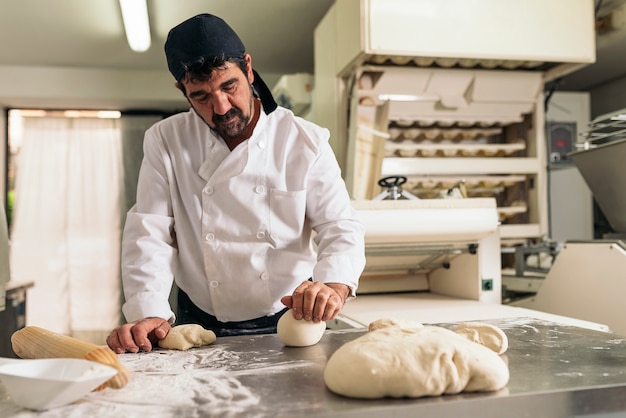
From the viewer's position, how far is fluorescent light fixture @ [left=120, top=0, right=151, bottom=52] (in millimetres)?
3494

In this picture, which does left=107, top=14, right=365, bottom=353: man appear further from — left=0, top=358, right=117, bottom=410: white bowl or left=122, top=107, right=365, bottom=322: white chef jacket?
left=0, top=358, right=117, bottom=410: white bowl

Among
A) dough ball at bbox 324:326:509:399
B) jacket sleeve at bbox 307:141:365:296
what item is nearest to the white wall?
jacket sleeve at bbox 307:141:365:296

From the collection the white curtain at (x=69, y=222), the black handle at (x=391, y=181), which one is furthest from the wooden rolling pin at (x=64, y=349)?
the white curtain at (x=69, y=222)

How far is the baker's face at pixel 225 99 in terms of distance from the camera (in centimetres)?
135

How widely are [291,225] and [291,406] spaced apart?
0.77 metres

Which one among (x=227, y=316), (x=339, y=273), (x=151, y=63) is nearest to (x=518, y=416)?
(x=339, y=273)

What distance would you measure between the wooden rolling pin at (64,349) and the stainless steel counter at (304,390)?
3 cm

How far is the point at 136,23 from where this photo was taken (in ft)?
12.4

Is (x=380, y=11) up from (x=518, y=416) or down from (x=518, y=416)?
up

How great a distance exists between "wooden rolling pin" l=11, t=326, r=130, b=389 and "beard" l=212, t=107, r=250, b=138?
2.03 feet

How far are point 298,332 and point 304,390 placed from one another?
30 cm

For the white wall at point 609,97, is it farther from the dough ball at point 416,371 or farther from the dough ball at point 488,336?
the dough ball at point 416,371

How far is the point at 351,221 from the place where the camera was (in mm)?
1495

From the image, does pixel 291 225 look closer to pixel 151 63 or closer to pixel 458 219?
pixel 458 219
